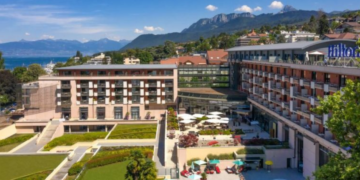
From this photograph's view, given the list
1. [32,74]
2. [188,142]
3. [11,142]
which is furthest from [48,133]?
[32,74]

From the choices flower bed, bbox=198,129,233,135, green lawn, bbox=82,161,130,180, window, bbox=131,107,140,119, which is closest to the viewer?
green lawn, bbox=82,161,130,180

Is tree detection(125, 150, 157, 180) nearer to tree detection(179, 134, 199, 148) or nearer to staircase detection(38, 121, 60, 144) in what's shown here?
tree detection(179, 134, 199, 148)

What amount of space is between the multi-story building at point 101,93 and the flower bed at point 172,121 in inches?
145

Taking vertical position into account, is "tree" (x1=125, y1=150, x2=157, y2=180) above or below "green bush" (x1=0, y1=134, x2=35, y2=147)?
above

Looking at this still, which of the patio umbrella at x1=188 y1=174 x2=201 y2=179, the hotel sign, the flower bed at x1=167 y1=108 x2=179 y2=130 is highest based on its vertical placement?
the hotel sign

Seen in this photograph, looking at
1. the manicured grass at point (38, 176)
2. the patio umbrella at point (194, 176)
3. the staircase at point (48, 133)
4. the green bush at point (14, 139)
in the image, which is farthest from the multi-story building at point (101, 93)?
the patio umbrella at point (194, 176)

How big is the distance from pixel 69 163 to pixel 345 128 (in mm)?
36300

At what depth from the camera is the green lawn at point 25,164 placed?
134 ft

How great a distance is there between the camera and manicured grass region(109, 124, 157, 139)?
53.8 meters

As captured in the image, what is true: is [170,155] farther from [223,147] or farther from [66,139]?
[66,139]

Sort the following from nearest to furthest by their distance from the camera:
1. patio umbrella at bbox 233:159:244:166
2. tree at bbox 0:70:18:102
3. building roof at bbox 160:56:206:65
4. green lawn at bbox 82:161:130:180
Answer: green lawn at bbox 82:161:130:180
patio umbrella at bbox 233:159:244:166
tree at bbox 0:70:18:102
building roof at bbox 160:56:206:65

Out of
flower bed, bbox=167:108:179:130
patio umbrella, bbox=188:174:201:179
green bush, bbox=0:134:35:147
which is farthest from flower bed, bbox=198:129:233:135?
green bush, bbox=0:134:35:147

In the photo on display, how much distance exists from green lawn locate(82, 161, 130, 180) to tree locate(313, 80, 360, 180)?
2485 centimetres

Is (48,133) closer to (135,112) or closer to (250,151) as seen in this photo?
(135,112)
